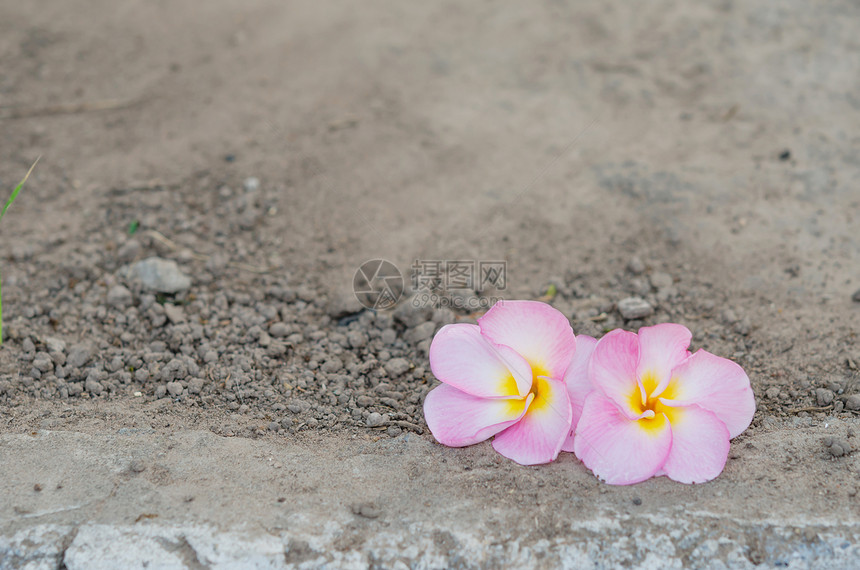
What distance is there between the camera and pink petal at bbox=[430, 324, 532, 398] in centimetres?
188

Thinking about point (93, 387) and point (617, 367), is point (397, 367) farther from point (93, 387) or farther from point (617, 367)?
point (93, 387)

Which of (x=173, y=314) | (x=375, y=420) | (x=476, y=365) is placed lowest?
(x=375, y=420)

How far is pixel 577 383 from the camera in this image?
188 centimetres

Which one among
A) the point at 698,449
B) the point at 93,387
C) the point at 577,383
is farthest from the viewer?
the point at 93,387

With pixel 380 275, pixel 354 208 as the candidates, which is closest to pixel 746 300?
pixel 380 275

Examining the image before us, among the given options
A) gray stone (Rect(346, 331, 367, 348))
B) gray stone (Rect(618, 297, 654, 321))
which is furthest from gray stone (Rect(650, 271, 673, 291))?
gray stone (Rect(346, 331, 367, 348))

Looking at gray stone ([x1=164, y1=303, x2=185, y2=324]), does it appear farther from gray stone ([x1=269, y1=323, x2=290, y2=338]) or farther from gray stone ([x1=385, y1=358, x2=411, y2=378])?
gray stone ([x1=385, y1=358, x2=411, y2=378])

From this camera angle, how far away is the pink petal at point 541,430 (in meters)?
1.80

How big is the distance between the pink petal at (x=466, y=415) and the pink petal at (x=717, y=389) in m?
0.43

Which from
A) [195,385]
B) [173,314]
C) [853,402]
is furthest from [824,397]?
[173,314]

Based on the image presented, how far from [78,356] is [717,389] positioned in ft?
6.67

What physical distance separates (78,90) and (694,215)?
3.44m

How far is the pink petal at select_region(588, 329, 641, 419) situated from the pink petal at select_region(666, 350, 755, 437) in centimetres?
13

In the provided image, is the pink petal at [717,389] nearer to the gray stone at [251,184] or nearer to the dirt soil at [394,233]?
the dirt soil at [394,233]
